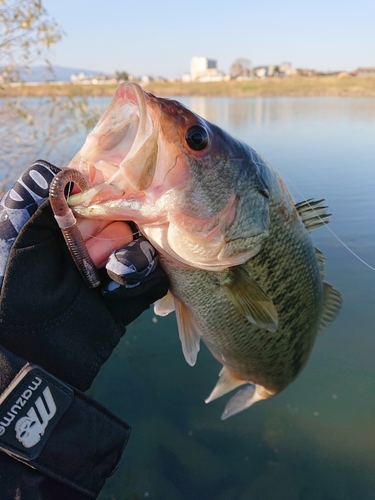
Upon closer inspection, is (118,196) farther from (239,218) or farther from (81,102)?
(81,102)

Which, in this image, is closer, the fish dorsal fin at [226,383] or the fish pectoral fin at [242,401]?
the fish dorsal fin at [226,383]

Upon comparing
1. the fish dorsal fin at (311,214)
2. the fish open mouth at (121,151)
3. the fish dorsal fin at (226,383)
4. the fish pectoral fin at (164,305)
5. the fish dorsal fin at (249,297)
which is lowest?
the fish dorsal fin at (226,383)

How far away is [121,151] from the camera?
1.26 m

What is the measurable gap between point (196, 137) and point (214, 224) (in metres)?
0.33

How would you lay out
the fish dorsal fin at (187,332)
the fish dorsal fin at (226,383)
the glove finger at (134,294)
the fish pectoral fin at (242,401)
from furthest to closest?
the fish pectoral fin at (242,401) < the fish dorsal fin at (226,383) < the fish dorsal fin at (187,332) < the glove finger at (134,294)

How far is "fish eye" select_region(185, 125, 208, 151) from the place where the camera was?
1294 mm

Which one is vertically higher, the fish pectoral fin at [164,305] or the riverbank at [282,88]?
the fish pectoral fin at [164,305]

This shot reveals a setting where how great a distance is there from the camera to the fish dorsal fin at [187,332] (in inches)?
67.5

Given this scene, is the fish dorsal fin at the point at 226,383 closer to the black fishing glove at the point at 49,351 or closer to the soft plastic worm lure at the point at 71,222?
the black fishing glove at the point at 49,351

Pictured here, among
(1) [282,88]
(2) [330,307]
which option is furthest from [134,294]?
(1) [282,88]

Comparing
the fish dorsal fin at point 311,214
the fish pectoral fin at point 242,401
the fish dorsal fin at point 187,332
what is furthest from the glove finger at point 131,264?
the fish pectoral fin at point 242,401

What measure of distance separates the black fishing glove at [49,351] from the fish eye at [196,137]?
0.48 metres

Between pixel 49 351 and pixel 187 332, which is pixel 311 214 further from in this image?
pixel 49 351

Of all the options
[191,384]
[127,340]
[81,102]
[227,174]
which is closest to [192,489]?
[191,384]
